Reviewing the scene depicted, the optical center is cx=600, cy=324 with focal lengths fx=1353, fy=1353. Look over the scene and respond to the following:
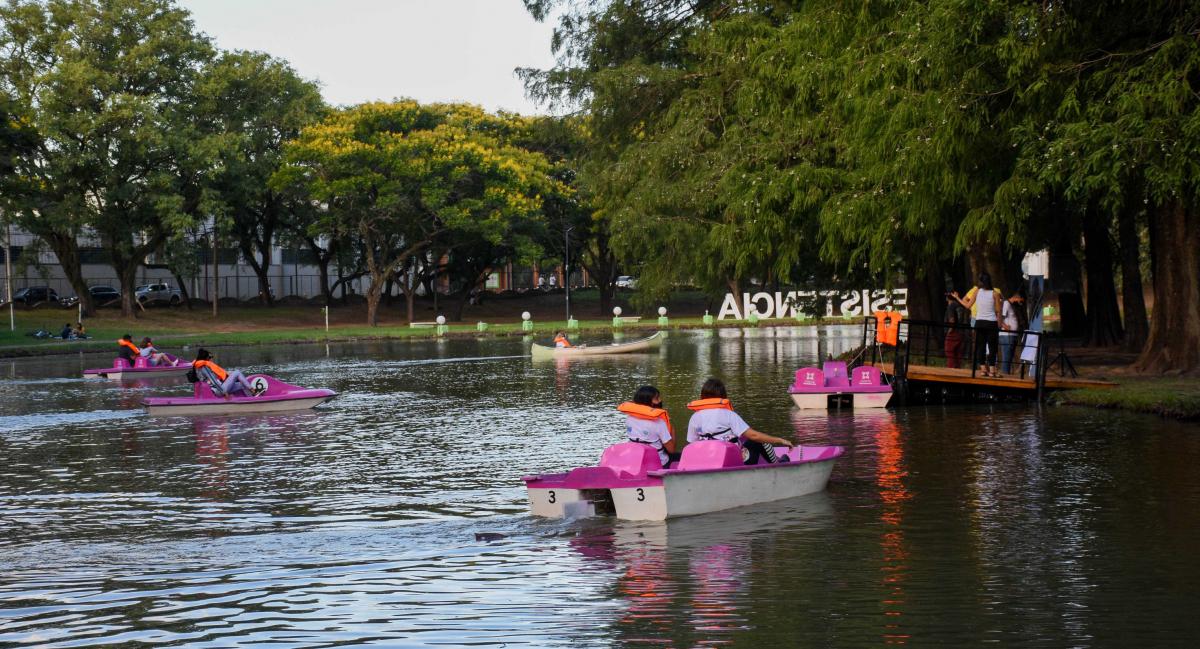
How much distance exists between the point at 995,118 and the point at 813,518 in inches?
517

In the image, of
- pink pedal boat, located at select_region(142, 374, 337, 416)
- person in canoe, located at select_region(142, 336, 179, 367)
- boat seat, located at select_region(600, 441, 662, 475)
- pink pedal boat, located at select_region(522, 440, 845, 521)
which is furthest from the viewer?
person in canoe, located at select_region(142, 336, 179, 367)

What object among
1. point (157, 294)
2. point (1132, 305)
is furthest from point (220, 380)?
point (157, 294)

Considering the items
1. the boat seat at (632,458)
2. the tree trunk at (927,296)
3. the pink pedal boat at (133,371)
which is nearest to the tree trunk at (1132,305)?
the tree trunk at (927,296)

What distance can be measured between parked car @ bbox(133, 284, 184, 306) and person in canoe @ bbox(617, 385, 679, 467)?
81.0 m

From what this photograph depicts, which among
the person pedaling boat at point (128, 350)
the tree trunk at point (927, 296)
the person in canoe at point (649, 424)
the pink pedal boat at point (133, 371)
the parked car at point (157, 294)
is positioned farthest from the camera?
the parked car at point (157, 294)

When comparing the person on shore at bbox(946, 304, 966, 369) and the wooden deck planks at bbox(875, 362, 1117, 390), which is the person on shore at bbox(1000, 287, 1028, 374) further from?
the person on shore at bbox(946, 304, 966, 369)

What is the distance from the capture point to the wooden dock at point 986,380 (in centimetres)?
2755

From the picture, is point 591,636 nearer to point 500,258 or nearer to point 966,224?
point 966,224

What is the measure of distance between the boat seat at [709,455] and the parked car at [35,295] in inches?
3155

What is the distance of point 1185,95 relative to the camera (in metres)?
22.5

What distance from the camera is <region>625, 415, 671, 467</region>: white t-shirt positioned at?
15.8 m

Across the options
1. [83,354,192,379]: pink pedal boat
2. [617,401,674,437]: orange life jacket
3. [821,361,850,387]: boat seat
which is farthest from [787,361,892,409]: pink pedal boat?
[83,354,192,379]: pink pedal boat

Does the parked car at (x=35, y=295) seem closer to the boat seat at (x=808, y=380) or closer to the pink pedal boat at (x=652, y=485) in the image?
the boat seat at (x=808, y=380)

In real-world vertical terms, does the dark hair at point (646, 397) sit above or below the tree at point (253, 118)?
below
